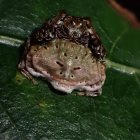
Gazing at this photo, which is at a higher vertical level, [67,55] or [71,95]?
[67,55]

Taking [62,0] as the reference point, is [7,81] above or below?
below

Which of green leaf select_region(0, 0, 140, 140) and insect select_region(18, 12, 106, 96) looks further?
insect select_region(18, 12, 106, 96)

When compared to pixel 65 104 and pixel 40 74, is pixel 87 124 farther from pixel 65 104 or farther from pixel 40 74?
pixel 40 74

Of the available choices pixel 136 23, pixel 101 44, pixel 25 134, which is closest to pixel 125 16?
pixel 136 23

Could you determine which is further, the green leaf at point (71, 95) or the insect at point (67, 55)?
the insect at point (67, 55)
